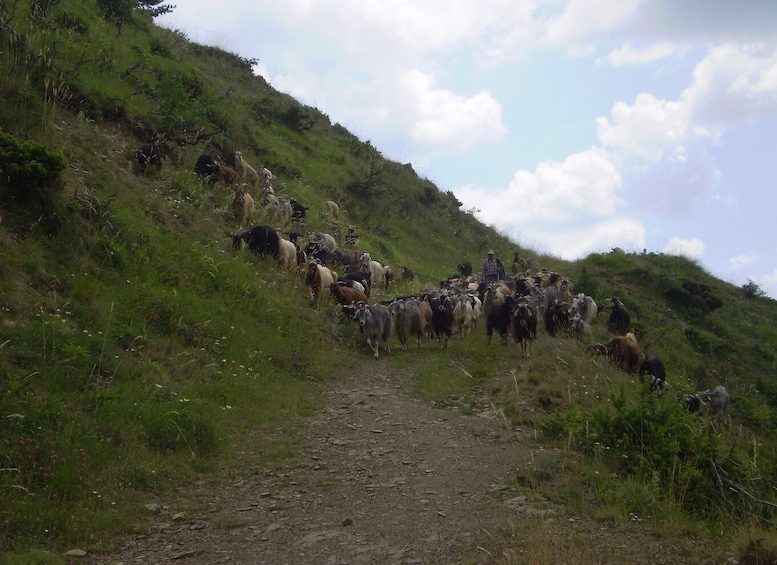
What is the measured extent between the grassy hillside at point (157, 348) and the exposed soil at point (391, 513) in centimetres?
42

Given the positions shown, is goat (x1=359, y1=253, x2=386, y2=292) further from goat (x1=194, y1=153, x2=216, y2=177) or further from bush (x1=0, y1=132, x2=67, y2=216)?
bush (x1=0, y1=132, x2=67, y2=216)

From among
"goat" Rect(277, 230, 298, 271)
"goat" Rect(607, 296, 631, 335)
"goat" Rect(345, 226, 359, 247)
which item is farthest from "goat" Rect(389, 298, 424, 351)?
"goat" Rect(345, 226, 359, 247)

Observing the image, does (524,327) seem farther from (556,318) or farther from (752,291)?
(752,291)

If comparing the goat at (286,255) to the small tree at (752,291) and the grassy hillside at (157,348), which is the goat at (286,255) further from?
the small tree at (752,291)

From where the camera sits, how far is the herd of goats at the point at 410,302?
14.1 metres

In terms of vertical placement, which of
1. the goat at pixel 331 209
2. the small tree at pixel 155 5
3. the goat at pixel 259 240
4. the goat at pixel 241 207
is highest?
the small tree at pixel 155 5

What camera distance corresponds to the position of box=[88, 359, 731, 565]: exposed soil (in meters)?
5.19

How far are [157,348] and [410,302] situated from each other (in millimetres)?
6999

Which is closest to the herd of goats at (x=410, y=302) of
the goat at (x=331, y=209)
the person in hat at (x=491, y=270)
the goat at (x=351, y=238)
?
the person in hat at (x=491, y=270)

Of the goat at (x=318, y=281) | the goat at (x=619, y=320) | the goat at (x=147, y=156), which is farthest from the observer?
the goat at (x=619, y=320)

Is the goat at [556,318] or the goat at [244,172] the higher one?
the goat at [244,172]

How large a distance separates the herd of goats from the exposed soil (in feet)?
17.0

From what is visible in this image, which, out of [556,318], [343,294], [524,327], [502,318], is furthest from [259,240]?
[556,318]

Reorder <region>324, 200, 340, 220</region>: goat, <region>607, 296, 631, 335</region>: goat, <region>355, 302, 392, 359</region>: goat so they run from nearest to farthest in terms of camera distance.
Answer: <region>355, 302, 392, 359</region>: goat < <region>607, 296, 631, 335</region>: goat < <region>324, 200, 340, 220</region>: goat
